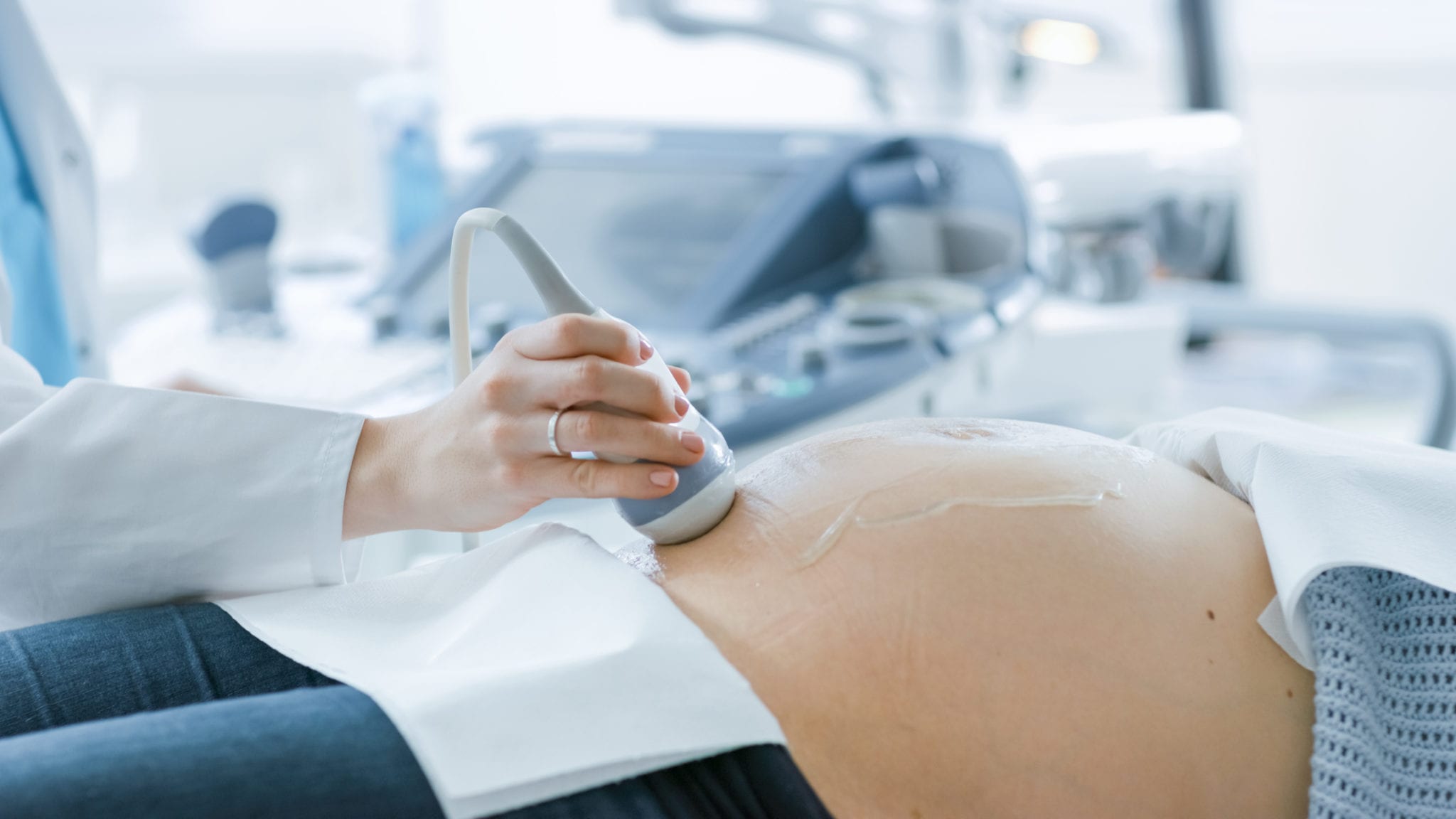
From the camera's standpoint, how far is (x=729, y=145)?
5.64 ft

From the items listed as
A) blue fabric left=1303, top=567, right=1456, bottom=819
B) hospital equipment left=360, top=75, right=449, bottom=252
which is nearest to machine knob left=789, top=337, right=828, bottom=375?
blue fabric left=1303, top=567, right=1456, bottom=819

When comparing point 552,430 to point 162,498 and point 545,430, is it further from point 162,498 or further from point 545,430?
point 162,498

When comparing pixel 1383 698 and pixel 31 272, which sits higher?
pixel 31 272

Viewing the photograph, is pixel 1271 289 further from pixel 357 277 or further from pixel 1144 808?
pixel 1144 808

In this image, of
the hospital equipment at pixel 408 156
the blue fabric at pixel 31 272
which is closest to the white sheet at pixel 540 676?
the blue fabric at pixel 31 272

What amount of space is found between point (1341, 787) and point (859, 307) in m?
0.83

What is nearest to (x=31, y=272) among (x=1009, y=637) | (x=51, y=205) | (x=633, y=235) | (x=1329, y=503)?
(x=51, y=205)

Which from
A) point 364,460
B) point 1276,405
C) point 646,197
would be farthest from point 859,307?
point 1276,405

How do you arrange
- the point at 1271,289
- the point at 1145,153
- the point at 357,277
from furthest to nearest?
1. the point at 1271,289
2. the point at 357,277
3. the point at 1145,153

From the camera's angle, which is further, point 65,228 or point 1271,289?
point 1271,289

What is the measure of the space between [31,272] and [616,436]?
3.35 feet

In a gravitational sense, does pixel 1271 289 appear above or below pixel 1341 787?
below

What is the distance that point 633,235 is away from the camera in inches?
65.2

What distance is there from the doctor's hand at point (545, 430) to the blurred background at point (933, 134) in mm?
417
